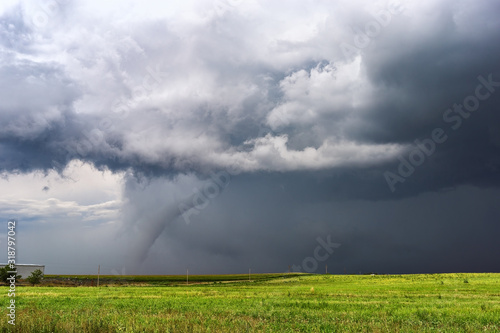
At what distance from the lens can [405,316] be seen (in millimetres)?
22797

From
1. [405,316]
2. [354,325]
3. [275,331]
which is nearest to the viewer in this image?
[275,331]

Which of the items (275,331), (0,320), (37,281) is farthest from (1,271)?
(275,331)

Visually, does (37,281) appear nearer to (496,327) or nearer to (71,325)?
(71,325)

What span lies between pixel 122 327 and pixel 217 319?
551 cm

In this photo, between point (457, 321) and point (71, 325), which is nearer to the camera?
point (71, 325)

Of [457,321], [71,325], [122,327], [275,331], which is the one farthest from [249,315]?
[457,321]

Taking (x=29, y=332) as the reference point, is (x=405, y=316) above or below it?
below

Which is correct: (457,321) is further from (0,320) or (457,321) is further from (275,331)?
(0,320)

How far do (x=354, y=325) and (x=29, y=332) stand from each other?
49.9ft

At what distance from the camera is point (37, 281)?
104 meters

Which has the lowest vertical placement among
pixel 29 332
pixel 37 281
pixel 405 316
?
pixel 37 281

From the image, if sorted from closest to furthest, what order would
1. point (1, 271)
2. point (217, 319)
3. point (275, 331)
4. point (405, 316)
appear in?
point (275, 331) < point (217, 319) < point (405, 316) < point (1, 271)

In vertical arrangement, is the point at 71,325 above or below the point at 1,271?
above

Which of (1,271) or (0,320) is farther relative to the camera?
(1,271)
